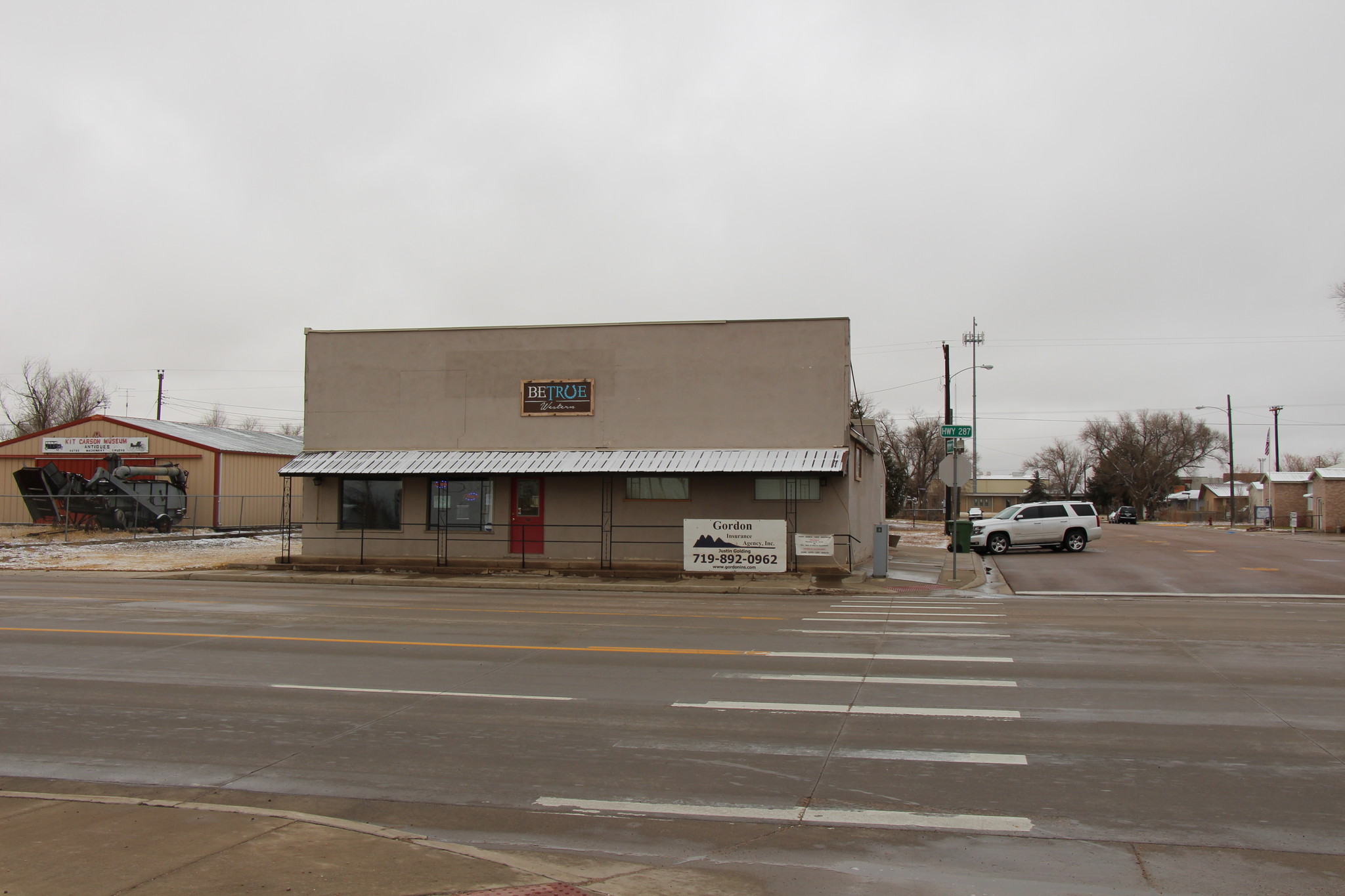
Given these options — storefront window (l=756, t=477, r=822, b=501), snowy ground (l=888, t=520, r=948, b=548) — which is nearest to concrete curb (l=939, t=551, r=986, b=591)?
storefront window (l=756, t=477, r=822, b=501)

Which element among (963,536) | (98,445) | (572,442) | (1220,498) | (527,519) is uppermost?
(98,445)

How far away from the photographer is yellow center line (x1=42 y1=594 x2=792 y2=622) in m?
16.7

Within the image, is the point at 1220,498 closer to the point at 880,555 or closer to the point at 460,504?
the point at 880,555

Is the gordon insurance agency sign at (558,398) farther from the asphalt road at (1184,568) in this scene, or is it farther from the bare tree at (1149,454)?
the bare tree at (1149,454)

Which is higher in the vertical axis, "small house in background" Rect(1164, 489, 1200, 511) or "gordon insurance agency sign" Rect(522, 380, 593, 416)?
"gordon insurance agency sign" Rect(522, 380, 593, 416)

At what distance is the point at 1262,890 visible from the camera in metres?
4.82

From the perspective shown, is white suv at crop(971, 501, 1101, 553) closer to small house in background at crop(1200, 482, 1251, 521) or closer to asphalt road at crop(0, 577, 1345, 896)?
asphalt road at crop(0, 577, 1345, 896)

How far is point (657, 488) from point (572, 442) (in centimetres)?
263

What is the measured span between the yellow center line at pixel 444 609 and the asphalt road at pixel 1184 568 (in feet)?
29.7

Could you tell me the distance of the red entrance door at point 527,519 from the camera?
24984 millimetres

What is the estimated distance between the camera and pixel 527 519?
25.1m

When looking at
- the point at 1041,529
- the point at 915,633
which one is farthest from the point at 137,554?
the point at 1041,529

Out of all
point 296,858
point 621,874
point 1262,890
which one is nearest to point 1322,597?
point 1262,890

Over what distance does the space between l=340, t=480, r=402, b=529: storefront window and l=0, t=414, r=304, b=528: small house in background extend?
19291mm
